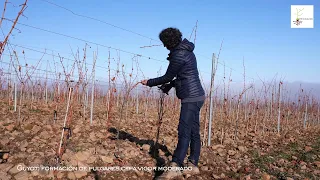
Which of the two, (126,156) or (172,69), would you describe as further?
(126,156)

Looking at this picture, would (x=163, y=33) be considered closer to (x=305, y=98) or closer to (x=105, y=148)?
(x=105, y=148)

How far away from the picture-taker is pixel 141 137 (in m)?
4.71

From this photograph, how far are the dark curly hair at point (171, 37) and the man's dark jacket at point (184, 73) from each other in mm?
66

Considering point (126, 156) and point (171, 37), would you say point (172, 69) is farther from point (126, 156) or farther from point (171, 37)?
point (126, 156)

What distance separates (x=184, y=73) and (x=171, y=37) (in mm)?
412

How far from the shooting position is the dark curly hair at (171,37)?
283cm

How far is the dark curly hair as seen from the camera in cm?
283

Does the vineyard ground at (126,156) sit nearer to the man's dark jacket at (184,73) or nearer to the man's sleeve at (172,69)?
the man's dark jacket at (184,73)

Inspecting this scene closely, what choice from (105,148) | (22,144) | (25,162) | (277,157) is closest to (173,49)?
(105,148)

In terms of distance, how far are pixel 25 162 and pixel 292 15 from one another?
24.7 ft

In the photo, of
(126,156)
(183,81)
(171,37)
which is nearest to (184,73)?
(183,81)

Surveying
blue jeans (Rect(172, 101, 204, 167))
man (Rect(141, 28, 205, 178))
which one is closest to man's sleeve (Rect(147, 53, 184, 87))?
man (Rect(141, 28, 205, 178))

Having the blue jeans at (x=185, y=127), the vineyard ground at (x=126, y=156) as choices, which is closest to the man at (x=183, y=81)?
the blue jeans at (x=185, y=127)

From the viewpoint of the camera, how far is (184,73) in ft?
9.37
